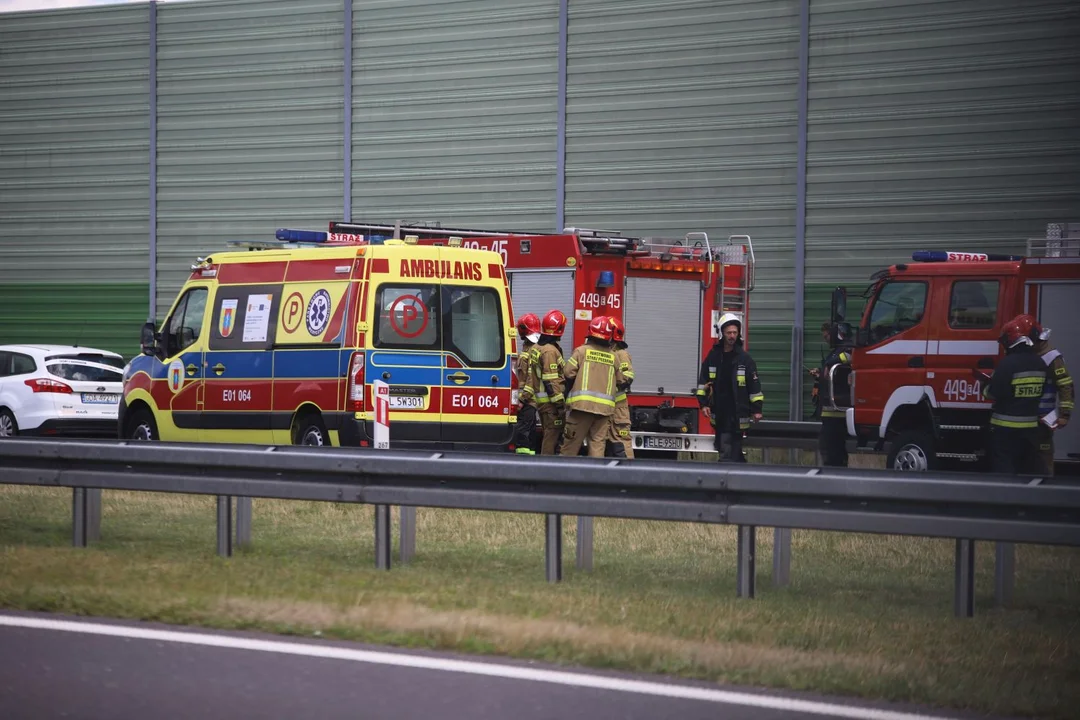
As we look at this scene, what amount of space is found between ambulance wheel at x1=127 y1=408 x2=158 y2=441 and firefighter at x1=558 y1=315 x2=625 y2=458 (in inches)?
210

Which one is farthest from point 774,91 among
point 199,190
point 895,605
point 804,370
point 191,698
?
point 191,698

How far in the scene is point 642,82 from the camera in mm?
27453

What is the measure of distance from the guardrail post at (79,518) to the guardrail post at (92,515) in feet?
0.13

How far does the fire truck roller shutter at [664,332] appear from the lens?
19.0 metres

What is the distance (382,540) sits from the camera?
10.3 m

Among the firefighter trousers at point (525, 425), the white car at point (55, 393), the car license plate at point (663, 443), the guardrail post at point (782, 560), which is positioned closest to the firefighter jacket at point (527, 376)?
the firefighter trousers at point (525, 425)

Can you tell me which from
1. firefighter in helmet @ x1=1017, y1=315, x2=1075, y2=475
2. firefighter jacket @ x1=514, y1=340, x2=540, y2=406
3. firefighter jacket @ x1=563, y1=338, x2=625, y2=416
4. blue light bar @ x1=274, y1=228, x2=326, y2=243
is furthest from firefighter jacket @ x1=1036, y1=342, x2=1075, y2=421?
blue light bar @ x1=274, y1=228, x2=326, y2=243

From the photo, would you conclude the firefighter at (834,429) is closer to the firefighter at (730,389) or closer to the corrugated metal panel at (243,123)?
the firefighter at (730,389)

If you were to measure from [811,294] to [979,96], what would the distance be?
4125mm

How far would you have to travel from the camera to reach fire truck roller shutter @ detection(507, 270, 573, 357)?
18.7 metres

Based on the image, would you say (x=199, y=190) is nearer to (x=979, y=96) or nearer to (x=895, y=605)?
(x=979, y=96)

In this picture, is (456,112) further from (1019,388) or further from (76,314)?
(1019,388)

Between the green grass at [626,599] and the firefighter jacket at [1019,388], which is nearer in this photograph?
the green grass at [626,599]

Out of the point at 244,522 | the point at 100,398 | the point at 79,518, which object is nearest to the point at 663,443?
the point at 100,398
